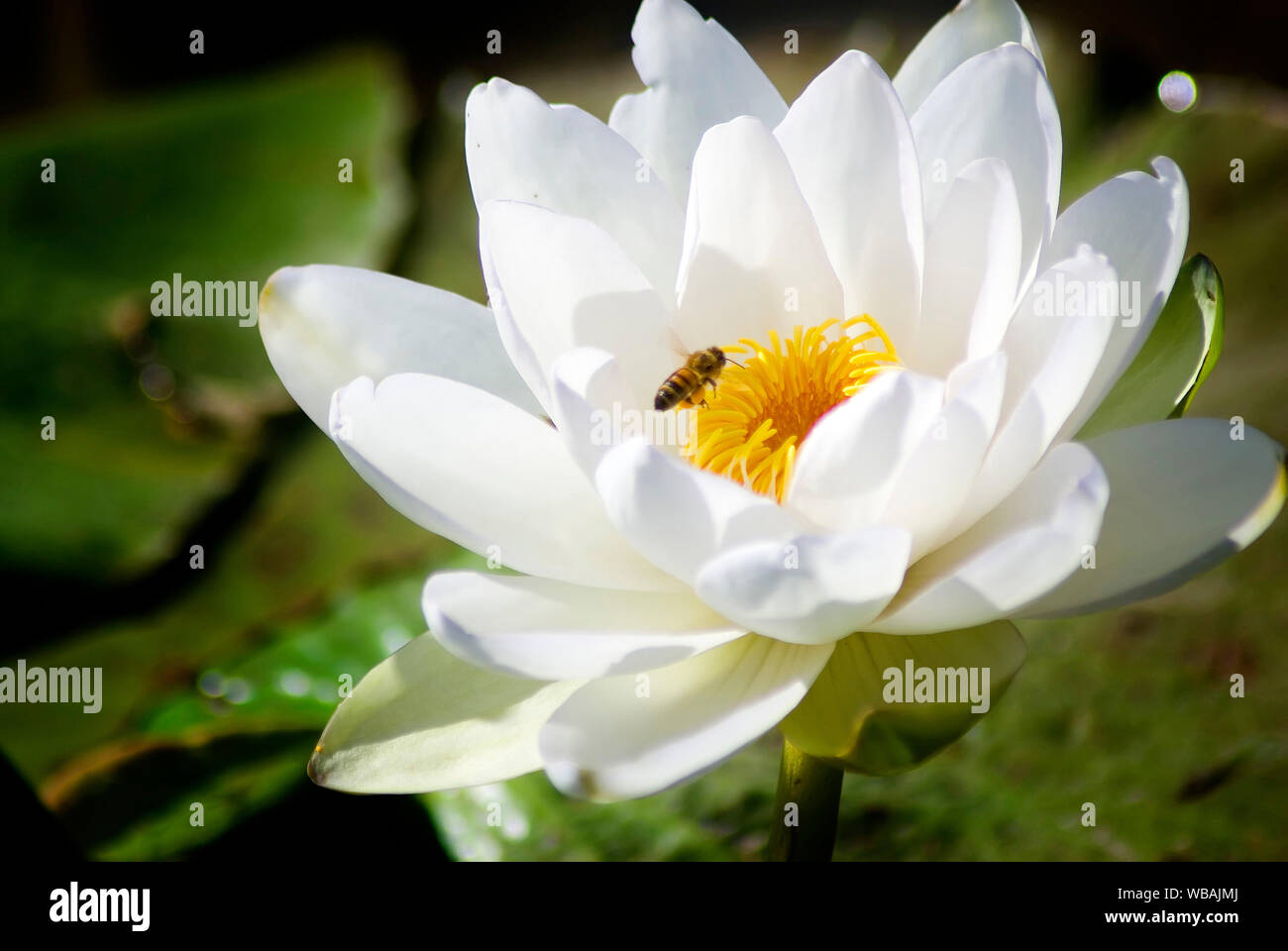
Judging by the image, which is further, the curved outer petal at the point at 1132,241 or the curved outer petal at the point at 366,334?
the curved outer petal at the point at 366,334

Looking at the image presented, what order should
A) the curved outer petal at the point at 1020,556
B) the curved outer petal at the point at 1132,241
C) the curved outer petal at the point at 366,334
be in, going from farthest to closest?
the curved outer petal at the point at 366,334 → the curved outer petal at the point at 1132,241 → the curved outer petal at the point at 1020,556

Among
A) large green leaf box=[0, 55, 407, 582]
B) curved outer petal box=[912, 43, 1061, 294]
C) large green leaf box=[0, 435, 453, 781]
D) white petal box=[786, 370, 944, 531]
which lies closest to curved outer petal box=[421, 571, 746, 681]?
white petal box=[786, 370, 944, 531]

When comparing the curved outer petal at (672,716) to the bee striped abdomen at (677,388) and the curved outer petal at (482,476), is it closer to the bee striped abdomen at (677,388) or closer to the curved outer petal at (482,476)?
the curved outer petal at (482,476)

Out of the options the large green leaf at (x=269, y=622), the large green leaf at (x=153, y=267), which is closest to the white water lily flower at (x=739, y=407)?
the large green leaf at (x=269, y=622)

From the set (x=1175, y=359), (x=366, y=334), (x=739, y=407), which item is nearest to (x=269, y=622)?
(x=366, y=334)

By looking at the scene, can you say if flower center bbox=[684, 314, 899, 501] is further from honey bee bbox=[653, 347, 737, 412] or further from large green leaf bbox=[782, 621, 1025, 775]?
large green leaf bbox=[782, 621, 1025, 775]

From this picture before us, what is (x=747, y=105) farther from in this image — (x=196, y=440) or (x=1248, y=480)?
(x=196, y=440)

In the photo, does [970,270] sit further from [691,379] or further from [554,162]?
[554,162]
